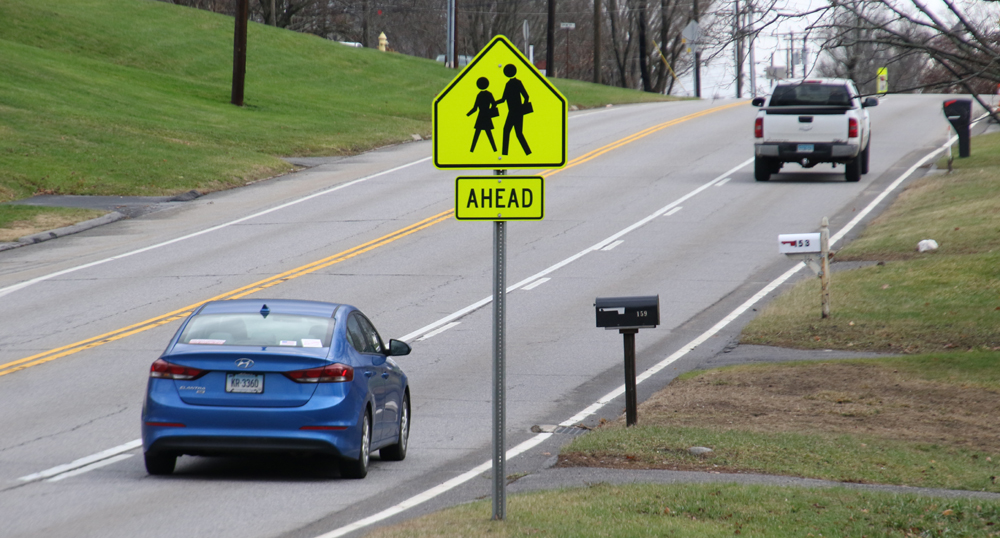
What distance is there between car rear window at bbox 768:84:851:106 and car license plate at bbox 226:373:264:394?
22208mm

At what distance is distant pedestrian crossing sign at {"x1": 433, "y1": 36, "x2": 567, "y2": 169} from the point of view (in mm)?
7344

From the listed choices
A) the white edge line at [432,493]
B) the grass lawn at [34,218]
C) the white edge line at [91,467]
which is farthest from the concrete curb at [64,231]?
the white edge line at [432,493]

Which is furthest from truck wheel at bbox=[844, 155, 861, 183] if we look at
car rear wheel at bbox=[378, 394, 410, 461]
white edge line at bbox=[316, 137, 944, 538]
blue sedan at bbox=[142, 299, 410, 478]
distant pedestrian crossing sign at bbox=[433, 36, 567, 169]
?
distant pedestrian crossing sign at bbox=[433, 36, 567, 169]

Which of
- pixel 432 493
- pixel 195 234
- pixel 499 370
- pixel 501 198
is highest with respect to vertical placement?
pixel 501 198

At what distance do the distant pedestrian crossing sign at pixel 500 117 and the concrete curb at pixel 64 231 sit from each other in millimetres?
18215

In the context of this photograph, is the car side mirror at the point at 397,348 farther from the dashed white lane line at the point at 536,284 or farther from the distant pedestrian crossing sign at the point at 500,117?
the dashed white lane line at the point at 536,284

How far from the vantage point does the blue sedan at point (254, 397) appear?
30.3ft

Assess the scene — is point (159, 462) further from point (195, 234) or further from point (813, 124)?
point (813, 124)

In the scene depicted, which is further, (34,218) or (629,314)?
(34,218)

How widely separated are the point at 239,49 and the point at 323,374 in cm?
3246

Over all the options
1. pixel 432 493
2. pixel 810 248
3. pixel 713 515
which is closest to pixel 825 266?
pixel 810 248

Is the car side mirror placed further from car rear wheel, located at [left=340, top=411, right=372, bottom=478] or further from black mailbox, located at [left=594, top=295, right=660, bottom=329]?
black mailbox, located at [left=594, top=295, right=660, bottom=329]

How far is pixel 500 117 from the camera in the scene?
7.34m

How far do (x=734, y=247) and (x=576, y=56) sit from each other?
80.2 meters
